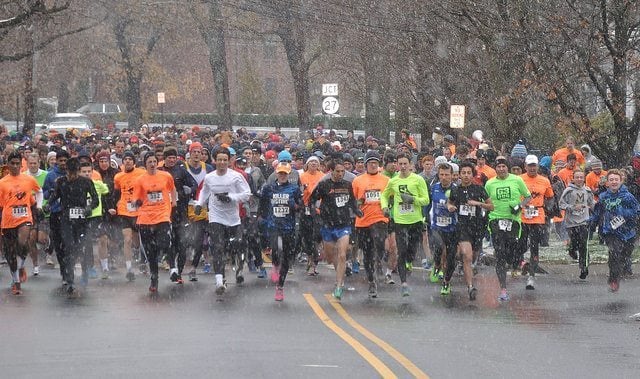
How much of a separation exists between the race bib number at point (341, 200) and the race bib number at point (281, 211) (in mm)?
741

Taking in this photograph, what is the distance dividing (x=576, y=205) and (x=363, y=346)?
8380 mm

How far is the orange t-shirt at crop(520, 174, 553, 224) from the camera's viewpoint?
60.8ft

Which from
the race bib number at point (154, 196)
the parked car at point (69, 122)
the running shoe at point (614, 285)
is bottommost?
the running shoe at point (614, 285)

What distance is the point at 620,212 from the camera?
56.9 feet

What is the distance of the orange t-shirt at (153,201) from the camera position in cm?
1717

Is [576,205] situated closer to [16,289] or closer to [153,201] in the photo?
[153,201]

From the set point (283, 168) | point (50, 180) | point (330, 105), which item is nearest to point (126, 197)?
point (50, 180)

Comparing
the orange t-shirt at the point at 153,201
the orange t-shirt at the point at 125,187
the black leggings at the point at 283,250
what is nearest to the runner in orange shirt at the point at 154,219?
the orange t-shirt at the point at 153,201

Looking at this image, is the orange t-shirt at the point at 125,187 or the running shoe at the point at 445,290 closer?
the running shoe at the point at 445,290

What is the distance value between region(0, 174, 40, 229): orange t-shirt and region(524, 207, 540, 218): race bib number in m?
6.80

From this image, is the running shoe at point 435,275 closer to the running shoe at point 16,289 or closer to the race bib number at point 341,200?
the race bib number at point 341,200

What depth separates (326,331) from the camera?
44.2 ft

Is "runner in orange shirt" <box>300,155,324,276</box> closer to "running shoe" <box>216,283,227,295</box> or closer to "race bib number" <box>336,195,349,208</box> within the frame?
Answer: "race bib number" <box>336,195,349,208</box>

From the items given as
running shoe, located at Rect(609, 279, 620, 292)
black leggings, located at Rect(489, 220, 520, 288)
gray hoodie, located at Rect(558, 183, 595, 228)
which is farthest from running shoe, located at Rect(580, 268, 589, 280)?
black leggings, located at Rect(489, 220, 520, 288)
